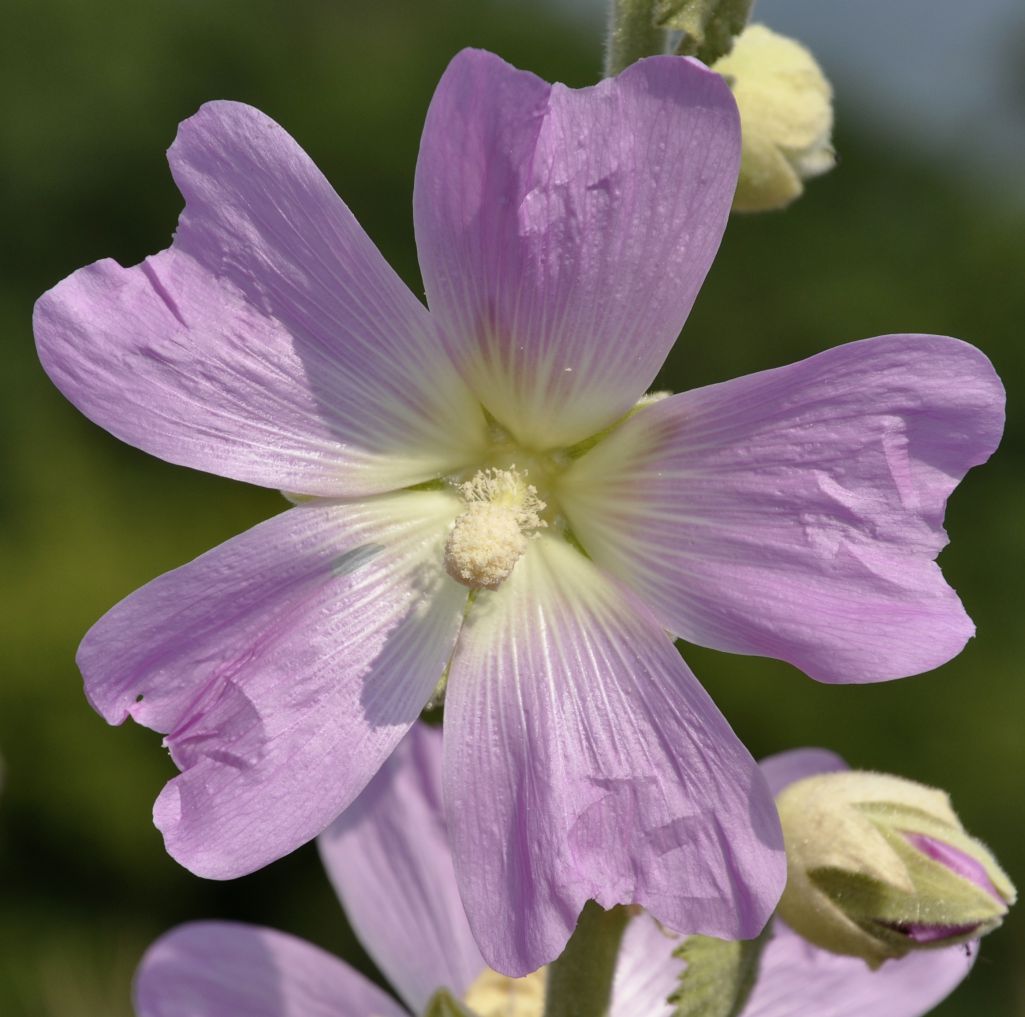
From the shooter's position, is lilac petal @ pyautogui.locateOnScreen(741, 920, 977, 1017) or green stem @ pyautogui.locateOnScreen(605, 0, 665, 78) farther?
lilac petal @ pyautogui.locateOnScreen(741, 920, 977, 1017)

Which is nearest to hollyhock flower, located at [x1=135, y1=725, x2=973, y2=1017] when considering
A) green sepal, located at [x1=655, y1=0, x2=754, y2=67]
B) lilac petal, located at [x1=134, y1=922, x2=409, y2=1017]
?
lilac petal, located at [x1=134, y1=922, x2=409, y2=1017]

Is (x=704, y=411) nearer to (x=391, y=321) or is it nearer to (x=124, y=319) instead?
(x=391, y=321)

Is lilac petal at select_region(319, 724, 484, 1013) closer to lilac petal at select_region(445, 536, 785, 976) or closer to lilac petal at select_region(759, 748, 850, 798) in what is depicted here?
lilac petal at select_region(759, 748, 850, 798)

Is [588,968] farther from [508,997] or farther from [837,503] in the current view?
[837,503]

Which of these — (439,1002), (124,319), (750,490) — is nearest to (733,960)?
(439,1002)

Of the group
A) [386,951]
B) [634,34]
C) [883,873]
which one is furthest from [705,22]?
[386,951]

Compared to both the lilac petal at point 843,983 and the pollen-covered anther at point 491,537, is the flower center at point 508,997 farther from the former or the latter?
the pollen-covered anther at point 491,537
